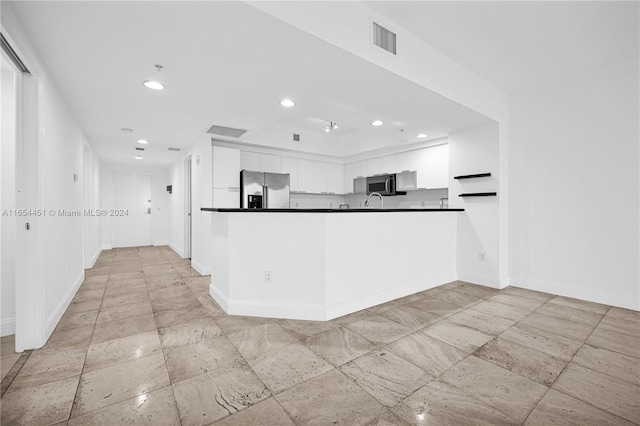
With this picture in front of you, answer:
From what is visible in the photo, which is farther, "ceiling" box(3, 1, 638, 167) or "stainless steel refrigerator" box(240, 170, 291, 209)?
"stainless steel refrigerator" box(240, 170, 291, 209)

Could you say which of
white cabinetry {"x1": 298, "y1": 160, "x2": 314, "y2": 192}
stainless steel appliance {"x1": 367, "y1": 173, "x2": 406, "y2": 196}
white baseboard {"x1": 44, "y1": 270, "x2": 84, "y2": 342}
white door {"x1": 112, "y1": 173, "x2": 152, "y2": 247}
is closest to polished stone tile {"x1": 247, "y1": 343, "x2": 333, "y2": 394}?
white baseboard {"x1": 44, "y1": 270, "x2": 84, "y2": 342}

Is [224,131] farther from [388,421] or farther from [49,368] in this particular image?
[388,421]

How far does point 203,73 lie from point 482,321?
3.60 m

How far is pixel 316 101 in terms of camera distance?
11.0ft

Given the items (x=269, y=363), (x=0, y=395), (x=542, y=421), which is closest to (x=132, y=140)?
(x=0, y=395)

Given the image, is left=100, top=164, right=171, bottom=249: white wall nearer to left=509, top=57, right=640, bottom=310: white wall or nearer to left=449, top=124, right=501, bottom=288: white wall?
left=449, top=124, right=501, bottom=288: white wall

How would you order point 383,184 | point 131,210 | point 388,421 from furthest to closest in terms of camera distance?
point 131,210 → point 383,184 → point 388,421

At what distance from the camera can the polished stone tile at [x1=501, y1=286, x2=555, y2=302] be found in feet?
11.7

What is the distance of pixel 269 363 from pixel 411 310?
1.72m

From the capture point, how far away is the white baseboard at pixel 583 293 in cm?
317

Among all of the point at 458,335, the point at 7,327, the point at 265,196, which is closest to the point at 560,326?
the point at 458,335

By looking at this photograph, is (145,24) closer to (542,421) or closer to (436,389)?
(436,389)

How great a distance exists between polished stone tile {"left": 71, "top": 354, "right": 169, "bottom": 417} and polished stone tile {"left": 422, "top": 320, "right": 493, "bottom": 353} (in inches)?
84.0

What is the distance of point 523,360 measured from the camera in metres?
2.11
